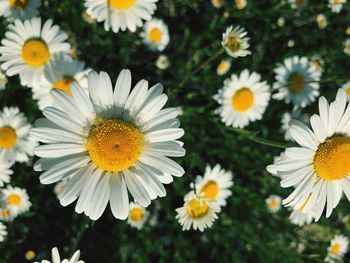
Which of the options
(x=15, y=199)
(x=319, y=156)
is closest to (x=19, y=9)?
(x=15, y=199)

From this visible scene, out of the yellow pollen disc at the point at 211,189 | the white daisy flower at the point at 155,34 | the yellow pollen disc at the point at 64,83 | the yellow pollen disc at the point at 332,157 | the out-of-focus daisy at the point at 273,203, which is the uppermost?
the white daisy flower at the point at 155,34

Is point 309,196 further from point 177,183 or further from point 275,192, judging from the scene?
point 275,192

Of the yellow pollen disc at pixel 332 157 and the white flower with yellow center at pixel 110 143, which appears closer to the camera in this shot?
the white flower with yellow center at pixel 110 143

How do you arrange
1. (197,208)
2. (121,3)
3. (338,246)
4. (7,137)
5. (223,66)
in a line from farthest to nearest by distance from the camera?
1. (338,246)
2. (223,66)
3. (7,137)
4. (197,208)
5. (121,3)

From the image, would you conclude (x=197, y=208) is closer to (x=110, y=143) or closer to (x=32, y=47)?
(x=110, y=143)

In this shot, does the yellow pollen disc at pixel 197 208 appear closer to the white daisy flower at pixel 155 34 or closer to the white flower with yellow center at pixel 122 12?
the white flower with yellow center at pixel 122 12

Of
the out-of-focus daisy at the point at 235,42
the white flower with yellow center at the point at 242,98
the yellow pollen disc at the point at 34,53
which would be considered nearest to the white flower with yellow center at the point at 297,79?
the white flower with yellow center at the point at 242,98

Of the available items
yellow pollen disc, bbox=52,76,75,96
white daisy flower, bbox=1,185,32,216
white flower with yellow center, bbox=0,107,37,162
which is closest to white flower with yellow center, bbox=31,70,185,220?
yellow pollen disc, bbox=52,76,75,96
